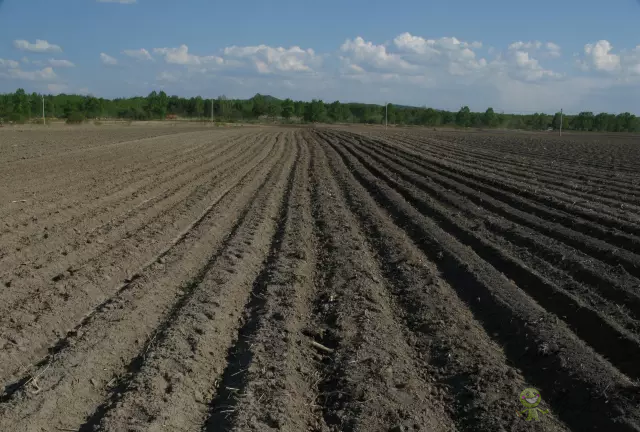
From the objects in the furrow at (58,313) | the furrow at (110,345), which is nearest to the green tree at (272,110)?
the furrow at (58,313)

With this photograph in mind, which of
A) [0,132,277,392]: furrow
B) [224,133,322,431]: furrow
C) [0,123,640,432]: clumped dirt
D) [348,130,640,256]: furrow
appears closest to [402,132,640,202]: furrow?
[348,130,640,256]: furrow

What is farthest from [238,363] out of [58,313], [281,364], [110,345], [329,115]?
[329,115]

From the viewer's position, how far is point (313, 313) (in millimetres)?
6461

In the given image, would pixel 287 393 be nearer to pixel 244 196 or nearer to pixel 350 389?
pixel 350 389

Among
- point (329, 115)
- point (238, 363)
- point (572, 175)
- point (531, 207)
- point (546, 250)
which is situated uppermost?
point (329, 115)

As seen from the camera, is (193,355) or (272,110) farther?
(272,110)

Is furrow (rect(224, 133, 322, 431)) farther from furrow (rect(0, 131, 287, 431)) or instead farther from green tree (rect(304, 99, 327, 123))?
green tree (rect(304, 99, 327, 123))

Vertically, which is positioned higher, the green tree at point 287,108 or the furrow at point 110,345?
the green tree at point 287,108

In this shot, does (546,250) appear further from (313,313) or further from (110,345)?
(110,345)

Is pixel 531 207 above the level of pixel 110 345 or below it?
above

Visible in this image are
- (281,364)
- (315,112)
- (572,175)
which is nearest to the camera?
(281,364)

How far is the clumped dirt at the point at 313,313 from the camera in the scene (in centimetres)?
437

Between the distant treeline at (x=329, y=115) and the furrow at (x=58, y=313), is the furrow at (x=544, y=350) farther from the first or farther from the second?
the distant treeline at (x=329, y=115)

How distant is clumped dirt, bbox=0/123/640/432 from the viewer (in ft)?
14.3
